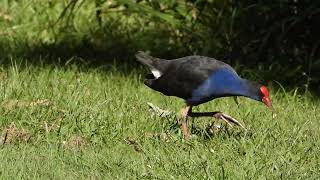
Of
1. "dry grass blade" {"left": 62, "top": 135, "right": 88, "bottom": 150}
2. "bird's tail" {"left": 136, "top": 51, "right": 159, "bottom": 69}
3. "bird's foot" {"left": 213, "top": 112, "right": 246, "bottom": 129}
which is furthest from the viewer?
"bird's tail" {"left": 136, "top": 51, "right": 159, "bottom": 69}

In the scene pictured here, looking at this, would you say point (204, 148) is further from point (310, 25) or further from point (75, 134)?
point (310, 25)

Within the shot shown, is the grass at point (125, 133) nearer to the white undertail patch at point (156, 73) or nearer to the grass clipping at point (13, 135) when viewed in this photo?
the grass clipping at point (13, 135)

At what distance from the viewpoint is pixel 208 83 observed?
5438 mm

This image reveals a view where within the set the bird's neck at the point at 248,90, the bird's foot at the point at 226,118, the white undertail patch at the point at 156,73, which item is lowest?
the bird's foot at the point at 226,118

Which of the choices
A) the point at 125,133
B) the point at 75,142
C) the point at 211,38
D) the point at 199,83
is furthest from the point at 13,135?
the point at 211,38

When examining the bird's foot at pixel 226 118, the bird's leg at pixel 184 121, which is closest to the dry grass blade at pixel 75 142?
the bird's leg at pixel 184 121

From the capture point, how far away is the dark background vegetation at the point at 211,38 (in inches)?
311

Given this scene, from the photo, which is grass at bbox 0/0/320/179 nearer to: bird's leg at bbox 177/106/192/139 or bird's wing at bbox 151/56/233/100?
bird's leg at bbox 177/106/192/139

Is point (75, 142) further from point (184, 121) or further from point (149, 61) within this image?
point (149, 61)

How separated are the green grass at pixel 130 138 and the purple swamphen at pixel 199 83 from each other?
8.2 inches

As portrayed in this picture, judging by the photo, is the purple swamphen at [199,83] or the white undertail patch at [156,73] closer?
the purple swamphen at [199,83]

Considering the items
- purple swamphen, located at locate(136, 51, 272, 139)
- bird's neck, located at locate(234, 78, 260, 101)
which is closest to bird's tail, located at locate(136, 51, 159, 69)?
purple swamphen, located at locate(136, 51, 272, 139)

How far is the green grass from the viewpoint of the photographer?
4.76 metres

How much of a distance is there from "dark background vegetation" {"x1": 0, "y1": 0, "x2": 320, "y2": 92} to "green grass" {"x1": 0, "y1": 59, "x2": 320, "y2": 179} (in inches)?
40.7
